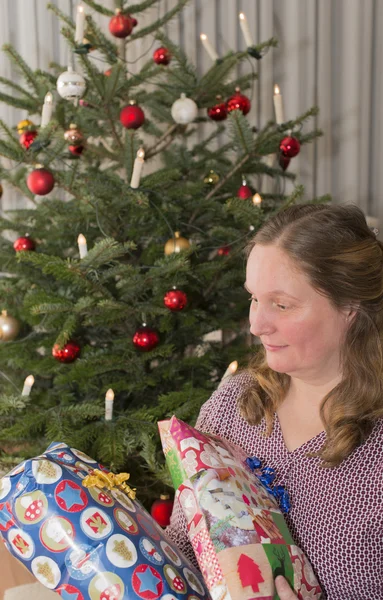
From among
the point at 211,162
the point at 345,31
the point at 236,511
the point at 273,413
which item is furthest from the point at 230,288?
the point at 345,31

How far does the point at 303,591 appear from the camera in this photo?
1045 mm

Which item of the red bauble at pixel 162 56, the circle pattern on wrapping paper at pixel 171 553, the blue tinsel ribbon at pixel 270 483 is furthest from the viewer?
the red bauble at pixel 162 56

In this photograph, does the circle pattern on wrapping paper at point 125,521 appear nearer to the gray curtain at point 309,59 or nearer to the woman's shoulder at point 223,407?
the woman's shoulder at point 223,407

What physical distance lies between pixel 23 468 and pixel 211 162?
1.52 meters

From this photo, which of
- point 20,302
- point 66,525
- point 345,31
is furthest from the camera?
point 345,31

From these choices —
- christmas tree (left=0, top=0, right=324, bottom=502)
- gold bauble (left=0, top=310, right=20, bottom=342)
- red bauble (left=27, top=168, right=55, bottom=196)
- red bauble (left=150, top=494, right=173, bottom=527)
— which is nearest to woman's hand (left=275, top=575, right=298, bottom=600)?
christmas tree (left=0, top=0, right=324, bottom=502)

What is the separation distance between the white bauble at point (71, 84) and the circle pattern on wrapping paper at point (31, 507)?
1.28 meters

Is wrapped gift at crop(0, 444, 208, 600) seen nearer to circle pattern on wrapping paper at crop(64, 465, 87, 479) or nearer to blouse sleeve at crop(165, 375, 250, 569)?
circle pattern on wrapping paper at crop(64, 465, 87, 479)

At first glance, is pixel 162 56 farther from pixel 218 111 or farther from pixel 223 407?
pixel 223 407

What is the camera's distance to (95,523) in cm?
99

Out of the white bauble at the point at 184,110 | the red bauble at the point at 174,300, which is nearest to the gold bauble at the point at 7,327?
the red bauble at the point at 174,300

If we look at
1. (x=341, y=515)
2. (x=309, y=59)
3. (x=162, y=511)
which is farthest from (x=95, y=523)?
(x=309, y=59)

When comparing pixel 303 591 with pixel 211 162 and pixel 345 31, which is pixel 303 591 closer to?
pixel 211 162

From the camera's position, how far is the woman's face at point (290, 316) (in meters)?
1.14
